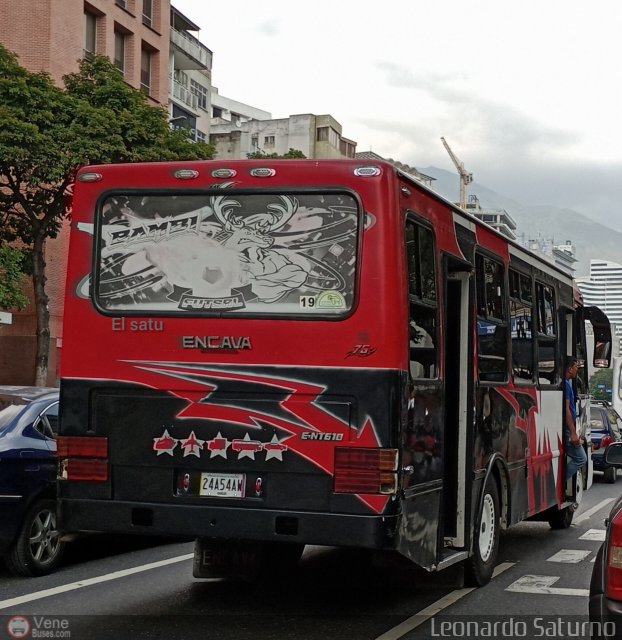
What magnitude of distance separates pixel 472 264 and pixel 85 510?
3.54m

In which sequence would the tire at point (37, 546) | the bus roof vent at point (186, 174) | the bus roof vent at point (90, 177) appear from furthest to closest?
the tire at point (37, 546) → the bus roof vent at point (90, 177) → the bus roof vent at point (186, 174)

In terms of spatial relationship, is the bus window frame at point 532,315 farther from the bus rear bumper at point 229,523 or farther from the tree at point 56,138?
the tree at point 56,138

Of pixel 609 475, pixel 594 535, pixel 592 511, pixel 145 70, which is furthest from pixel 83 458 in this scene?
pixel 145 70

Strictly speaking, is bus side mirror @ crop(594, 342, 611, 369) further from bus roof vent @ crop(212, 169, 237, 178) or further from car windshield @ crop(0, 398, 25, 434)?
Result: bus roof vent @ crop(212, 169, 237, 178)

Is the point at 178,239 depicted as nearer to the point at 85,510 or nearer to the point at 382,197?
the point at 382,197

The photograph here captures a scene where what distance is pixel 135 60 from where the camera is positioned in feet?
142

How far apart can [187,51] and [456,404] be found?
47.8 m

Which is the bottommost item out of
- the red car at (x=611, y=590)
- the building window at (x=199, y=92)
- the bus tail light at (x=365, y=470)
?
the red car at (x=611, y=590)

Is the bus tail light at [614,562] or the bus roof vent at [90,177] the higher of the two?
the bus roof vent at [90,177]

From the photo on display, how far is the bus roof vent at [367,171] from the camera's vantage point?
7.00m

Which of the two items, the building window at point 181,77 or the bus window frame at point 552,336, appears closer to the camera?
the bus window frame at point 552,336

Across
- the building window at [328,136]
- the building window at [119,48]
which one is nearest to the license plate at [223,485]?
the building window at [119,48]

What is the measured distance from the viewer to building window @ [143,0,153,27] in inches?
1758

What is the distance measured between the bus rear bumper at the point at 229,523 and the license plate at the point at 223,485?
3.5 inches
